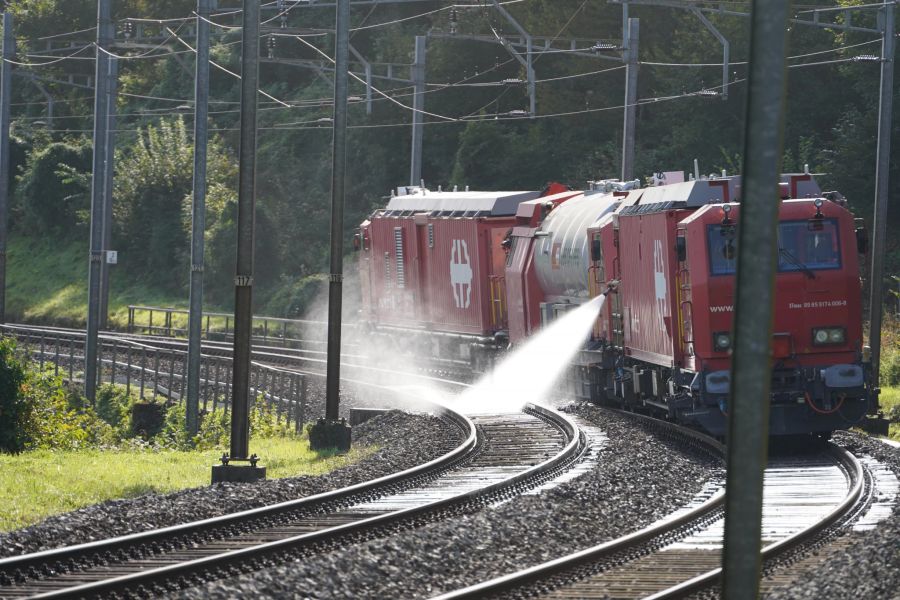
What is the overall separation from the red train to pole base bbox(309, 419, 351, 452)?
15.0 feet

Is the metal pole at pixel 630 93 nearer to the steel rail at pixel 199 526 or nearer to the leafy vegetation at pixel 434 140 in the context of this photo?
the leafy vegetation at pixel 434 140

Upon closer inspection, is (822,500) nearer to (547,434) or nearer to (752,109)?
(547,434)

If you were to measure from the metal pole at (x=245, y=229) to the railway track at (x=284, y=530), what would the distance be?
255 cm

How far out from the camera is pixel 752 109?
7273mm

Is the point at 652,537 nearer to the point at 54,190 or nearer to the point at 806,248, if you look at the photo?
the point at 806,248

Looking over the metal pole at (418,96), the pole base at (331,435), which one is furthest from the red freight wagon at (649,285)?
the metal pole at (418,96)

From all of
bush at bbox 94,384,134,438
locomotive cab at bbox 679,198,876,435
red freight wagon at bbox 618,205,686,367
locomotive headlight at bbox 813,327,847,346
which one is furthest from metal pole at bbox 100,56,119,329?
locomotive headlight at bbox 813,327,847,346

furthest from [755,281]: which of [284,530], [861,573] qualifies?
[284,530]

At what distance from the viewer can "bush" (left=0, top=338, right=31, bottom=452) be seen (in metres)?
24.0

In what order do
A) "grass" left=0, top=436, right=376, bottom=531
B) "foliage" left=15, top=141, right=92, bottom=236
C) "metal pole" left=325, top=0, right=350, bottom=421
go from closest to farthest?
"grass" left=0, top=436, right=376, bottom=531, "metal pole" left=325, top=0, right=350, bottom=421, "foliage" left=15, top=141, right=92, bottom=236

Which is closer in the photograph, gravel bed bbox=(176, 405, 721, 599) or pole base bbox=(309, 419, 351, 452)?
gravel bed bbox=(176, 405, 721, 599)

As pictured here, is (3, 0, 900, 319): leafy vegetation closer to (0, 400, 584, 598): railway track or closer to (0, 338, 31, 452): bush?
(0, 338, 31, 452): bush

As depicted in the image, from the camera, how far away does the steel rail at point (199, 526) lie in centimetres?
1154

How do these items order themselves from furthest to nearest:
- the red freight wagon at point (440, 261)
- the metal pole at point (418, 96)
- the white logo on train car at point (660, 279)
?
the metal pole at point (418, 96) → the red freight wagon at point (440, 261) → the white logo on train car at point (660, 279)
